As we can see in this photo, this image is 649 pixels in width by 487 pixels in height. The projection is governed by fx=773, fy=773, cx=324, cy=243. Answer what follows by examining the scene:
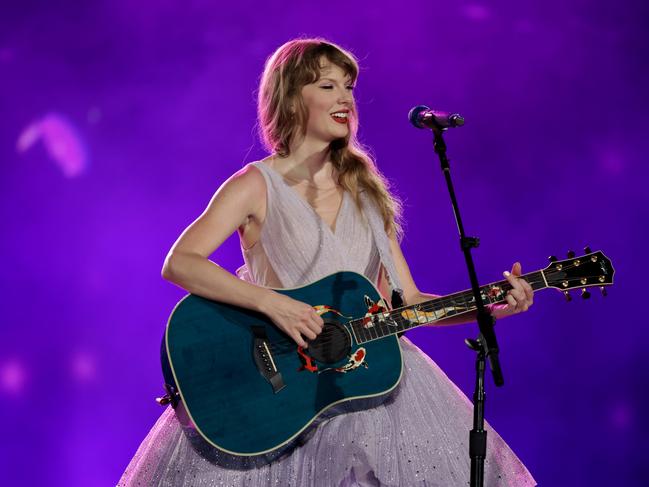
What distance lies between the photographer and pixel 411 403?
250 cm

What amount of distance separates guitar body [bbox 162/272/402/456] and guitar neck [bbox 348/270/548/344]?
0.03 metres

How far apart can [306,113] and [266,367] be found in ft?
3.57

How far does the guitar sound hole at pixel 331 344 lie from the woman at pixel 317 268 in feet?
0.16

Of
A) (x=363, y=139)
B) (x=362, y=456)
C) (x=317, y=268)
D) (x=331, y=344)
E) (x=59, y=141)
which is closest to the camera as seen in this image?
(x=362, y=456)

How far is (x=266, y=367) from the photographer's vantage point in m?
2.35

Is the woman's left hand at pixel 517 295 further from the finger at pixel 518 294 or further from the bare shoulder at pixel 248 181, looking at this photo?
the bare shoulder at pixel 248 181

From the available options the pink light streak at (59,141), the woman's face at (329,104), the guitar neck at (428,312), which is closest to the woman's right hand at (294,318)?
the guitar neck at (428,312)

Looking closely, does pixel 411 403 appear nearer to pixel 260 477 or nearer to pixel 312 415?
pixel 312 415

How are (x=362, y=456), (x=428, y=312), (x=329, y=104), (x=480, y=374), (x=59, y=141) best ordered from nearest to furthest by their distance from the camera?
1. (x=480, y=374)
2. (x=362, y=456)
3. (x=428, y=312)
4. (x=329, y=104)
5. (x=59, y=141)

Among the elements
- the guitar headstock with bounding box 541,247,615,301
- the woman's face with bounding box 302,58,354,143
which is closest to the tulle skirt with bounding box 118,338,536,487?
the guitar headstock with bounding box 541,247,615,301

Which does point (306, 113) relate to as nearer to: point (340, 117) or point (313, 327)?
point (340, 117)

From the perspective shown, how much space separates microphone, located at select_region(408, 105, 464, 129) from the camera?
2314mm

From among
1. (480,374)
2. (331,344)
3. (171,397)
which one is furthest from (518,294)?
(171,397)

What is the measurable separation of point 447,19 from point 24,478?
3264 millimetres
